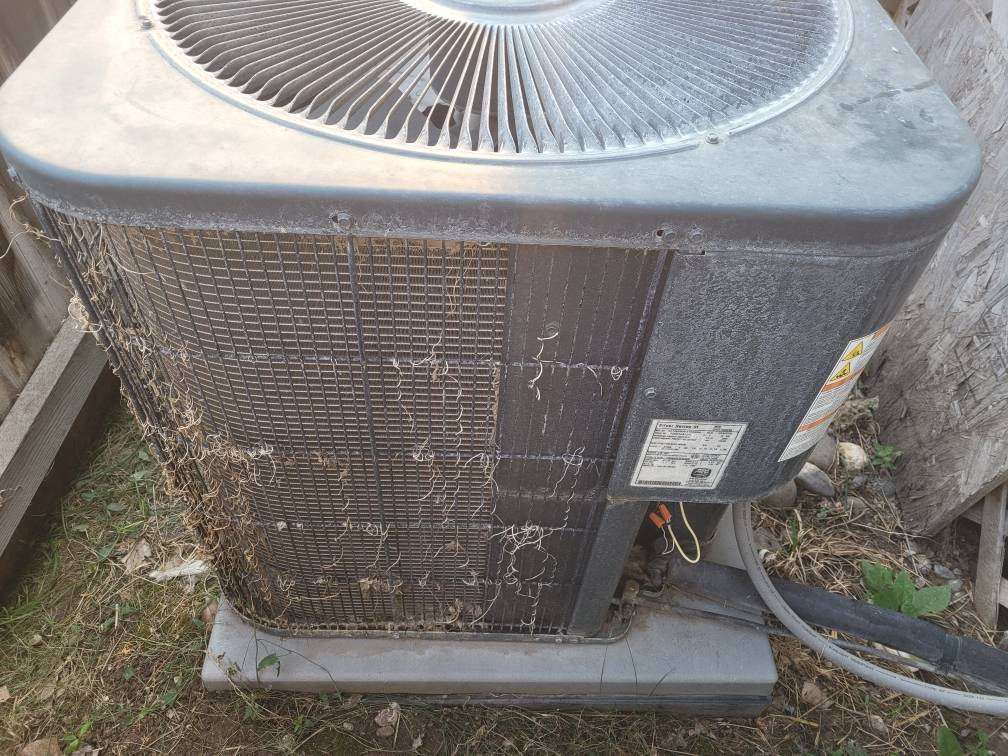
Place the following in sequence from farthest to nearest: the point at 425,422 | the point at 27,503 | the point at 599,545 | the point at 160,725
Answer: the point at 27,503
the point at 160,725
the point at 599,545
the point at 425,422

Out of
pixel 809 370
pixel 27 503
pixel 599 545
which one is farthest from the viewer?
pixel 27 503

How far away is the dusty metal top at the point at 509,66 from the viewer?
3.55ft

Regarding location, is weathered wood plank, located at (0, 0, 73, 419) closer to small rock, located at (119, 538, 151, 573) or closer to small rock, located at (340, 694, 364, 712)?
small rock, located at (119, 538, 151, 573)

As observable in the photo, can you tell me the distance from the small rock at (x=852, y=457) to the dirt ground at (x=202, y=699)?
30 cm

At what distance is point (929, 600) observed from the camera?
2.01 metres

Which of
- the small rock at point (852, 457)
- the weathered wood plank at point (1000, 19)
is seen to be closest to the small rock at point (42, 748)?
the small rock at point (852, 457)

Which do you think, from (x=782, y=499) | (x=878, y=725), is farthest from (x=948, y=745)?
(x=782, y=499)

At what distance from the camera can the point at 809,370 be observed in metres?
1.19

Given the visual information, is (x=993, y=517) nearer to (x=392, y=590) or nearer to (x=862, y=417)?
(x=862, y=417)

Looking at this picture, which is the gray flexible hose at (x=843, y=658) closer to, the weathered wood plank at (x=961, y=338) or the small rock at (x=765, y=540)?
the small rock at (x=765, y=540)

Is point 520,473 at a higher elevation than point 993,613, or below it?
higher

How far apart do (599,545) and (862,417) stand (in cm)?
141

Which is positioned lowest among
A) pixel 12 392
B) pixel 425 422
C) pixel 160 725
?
pixel 160 725

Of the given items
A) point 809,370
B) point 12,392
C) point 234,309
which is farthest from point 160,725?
point 809,370
